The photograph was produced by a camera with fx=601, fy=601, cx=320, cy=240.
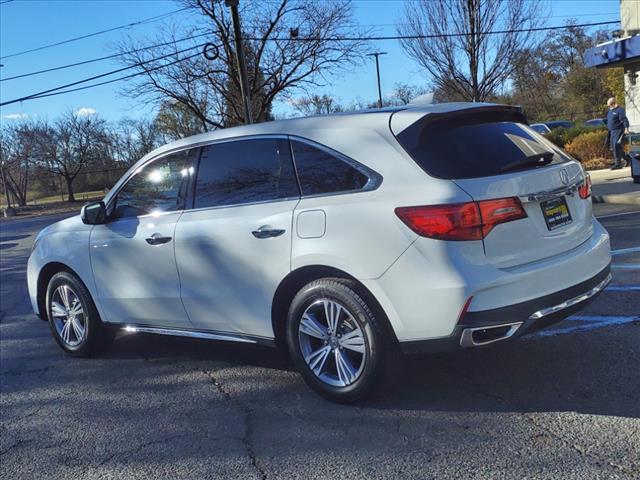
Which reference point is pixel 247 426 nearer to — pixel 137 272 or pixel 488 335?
pixel 488 335

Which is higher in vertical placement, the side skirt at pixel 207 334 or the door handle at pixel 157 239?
the door handle at pixel 157 239

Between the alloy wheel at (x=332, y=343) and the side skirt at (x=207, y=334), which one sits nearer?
the alloy wheel at (x=332, y=343)

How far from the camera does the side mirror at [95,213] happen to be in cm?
488

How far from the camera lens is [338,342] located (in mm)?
3676

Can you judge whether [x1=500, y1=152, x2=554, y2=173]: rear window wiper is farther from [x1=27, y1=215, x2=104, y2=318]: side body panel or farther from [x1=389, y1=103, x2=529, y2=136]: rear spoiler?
[x1=27, y1=215, x2=104, y2=318]: side body panel

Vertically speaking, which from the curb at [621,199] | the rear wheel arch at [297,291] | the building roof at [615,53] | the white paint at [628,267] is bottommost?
the white paint at [628,267]

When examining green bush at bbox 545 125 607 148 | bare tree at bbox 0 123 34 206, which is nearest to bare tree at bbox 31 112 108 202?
bare tree at bbox 0 123 34 206

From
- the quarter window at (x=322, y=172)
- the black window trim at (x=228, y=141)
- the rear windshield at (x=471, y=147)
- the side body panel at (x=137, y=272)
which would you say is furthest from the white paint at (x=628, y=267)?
the side body panel at (x=137, y=272)

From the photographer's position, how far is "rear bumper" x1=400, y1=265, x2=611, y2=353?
3186 millimetres

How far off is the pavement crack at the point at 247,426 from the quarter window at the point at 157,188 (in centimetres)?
132

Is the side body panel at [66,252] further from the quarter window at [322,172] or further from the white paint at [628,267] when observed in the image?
the white paint at [628,267]

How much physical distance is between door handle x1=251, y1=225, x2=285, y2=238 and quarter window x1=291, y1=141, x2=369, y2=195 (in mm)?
289

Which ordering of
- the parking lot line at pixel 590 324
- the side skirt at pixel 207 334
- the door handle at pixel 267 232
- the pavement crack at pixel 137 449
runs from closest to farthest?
the pavement crack at pixel 137 449, the door handle at pixel 267 232, the side skirt at pixel 207 334, the parking lot line at pixel 590 324

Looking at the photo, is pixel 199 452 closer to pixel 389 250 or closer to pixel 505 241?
pixel 389 250
